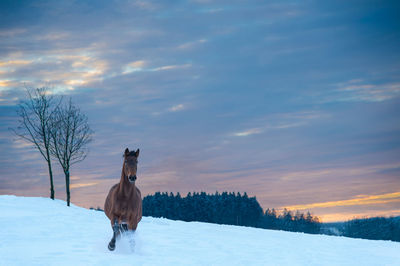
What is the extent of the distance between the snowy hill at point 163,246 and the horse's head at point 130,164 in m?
3.61

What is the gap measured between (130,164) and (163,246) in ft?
26.4

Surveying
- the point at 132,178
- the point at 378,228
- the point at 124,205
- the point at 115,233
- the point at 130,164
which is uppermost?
the point at 130,164

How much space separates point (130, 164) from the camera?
13852 mm

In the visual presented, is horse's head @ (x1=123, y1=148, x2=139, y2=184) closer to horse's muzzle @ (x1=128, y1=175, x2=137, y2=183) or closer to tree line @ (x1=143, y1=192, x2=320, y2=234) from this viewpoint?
horse's muzzle @ (x1=128, y1=175, x2=137, y2=183)

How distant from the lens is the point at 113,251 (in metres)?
17.2

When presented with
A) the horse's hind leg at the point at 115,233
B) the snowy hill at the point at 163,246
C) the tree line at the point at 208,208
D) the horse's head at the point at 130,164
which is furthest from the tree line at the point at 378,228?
the horse's head at the point at 130,164

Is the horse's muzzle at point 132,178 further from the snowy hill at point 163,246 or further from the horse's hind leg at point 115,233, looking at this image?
the snowy hill at point 163,246

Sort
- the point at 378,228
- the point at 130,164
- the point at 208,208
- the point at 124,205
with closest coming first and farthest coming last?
the point at 130,164
the point at 124,205
the point at 208,208
the point at 378,228

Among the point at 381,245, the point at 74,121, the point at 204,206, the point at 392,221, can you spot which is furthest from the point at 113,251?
the point at 392,221

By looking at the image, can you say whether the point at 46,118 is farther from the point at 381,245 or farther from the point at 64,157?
the point at 381,245

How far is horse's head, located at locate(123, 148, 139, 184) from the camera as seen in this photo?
1356 cm

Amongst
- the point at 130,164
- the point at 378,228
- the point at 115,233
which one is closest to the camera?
the point at 130,164

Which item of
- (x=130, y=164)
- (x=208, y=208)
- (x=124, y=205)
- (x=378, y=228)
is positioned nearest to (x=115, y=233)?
(x=124, y=205)

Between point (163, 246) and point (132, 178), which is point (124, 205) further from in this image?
point (163, 246)
